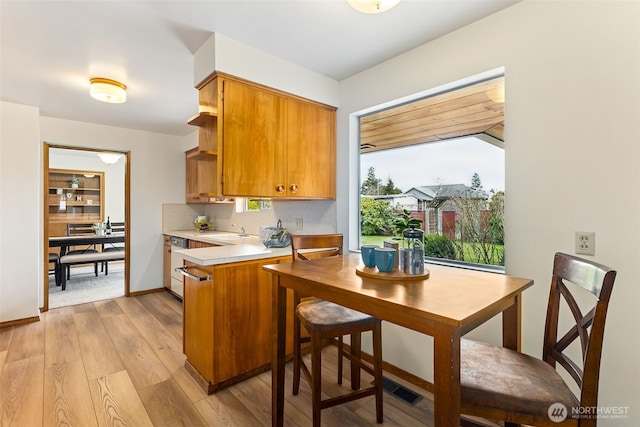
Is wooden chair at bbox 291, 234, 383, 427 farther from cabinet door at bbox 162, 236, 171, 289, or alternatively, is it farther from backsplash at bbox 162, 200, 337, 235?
cabinet door at bbox 162, 236, 171, 289

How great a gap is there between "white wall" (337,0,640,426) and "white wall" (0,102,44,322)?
14.2ft

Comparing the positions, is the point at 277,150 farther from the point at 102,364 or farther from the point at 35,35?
the point at 102,364

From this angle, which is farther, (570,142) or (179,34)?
(179,34)

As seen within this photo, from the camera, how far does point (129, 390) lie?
2018 mm

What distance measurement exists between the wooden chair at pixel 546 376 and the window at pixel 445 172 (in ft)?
2.27

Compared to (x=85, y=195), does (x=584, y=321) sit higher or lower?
lower

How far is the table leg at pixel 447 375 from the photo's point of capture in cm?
87

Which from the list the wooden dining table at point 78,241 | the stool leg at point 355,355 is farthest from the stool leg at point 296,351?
the wooden dining table at point 78,241

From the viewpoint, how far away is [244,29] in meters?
1.97

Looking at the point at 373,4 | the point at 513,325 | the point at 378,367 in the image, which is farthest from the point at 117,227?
the point at 513,325

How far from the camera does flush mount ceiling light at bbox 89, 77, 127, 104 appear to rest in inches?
104

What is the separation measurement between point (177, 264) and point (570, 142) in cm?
426

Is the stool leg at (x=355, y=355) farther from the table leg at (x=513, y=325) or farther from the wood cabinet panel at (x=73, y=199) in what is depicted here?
the wood cabinet panel at (x=73, y=199)

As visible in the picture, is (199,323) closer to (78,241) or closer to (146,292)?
(146,292)
